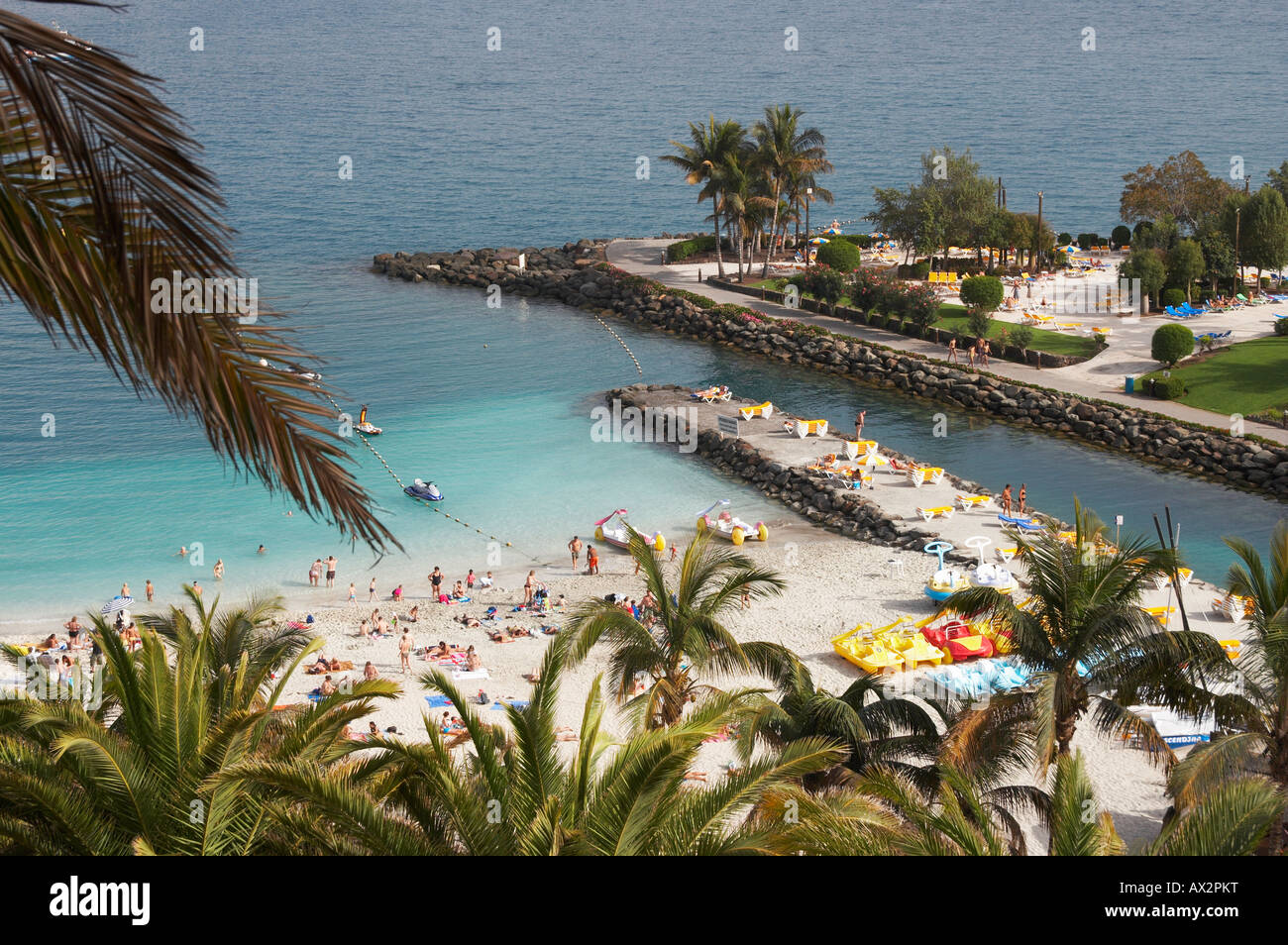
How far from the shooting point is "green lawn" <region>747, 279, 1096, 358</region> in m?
54.5

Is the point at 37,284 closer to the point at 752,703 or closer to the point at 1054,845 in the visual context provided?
the point at 1054,845

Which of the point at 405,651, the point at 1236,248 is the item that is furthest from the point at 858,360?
the point at 405,651

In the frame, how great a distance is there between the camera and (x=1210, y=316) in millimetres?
57125

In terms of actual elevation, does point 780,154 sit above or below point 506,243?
above

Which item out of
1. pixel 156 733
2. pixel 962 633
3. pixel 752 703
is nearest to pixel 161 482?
pixel 962 633

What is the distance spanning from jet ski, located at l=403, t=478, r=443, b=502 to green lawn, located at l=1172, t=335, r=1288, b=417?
1121 inches

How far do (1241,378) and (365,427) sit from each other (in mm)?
34585

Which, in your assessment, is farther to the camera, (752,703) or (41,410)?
(41,410)

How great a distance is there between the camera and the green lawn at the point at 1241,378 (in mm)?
47156

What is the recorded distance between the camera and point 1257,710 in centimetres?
1659

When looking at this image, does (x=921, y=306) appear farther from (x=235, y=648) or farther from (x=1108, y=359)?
(x=235, y=648)

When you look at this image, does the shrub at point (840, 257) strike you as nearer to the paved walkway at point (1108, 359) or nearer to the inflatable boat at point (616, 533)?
the paved walkway at point (1108, 359)

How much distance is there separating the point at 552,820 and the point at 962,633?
23.2 metres
